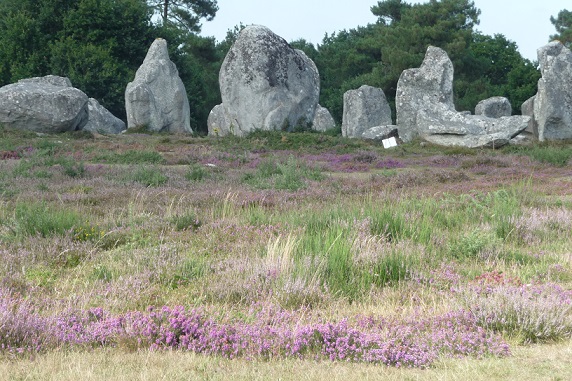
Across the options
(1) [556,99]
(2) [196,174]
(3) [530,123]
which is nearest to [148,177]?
(2) [196,174]

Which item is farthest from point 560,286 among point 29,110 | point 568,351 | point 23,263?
point 29,110

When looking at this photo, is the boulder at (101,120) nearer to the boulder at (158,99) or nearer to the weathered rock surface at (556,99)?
the boulder at (158,99)

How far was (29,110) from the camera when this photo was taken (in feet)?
94.2

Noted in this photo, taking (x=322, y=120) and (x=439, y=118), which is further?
(x=322, y=120)

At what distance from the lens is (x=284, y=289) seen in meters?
6.34

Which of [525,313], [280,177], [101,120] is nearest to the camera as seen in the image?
[525,313]

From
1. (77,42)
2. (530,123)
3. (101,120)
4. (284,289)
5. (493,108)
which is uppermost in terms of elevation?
(77,42)

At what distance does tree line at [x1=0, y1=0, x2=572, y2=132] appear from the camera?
4741 centimetres

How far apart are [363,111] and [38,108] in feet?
67.4

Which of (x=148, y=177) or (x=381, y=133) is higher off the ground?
(x=381, y=133)

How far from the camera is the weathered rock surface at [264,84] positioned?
31.1 meters

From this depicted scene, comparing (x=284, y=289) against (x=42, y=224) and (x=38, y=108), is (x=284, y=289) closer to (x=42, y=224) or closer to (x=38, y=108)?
(x=42, y=224)

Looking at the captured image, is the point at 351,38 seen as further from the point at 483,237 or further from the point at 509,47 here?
the point at 483,237

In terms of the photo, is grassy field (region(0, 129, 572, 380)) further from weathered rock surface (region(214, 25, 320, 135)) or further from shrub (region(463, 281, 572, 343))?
weathered rock surface (region(214, 25, 320, 135))
